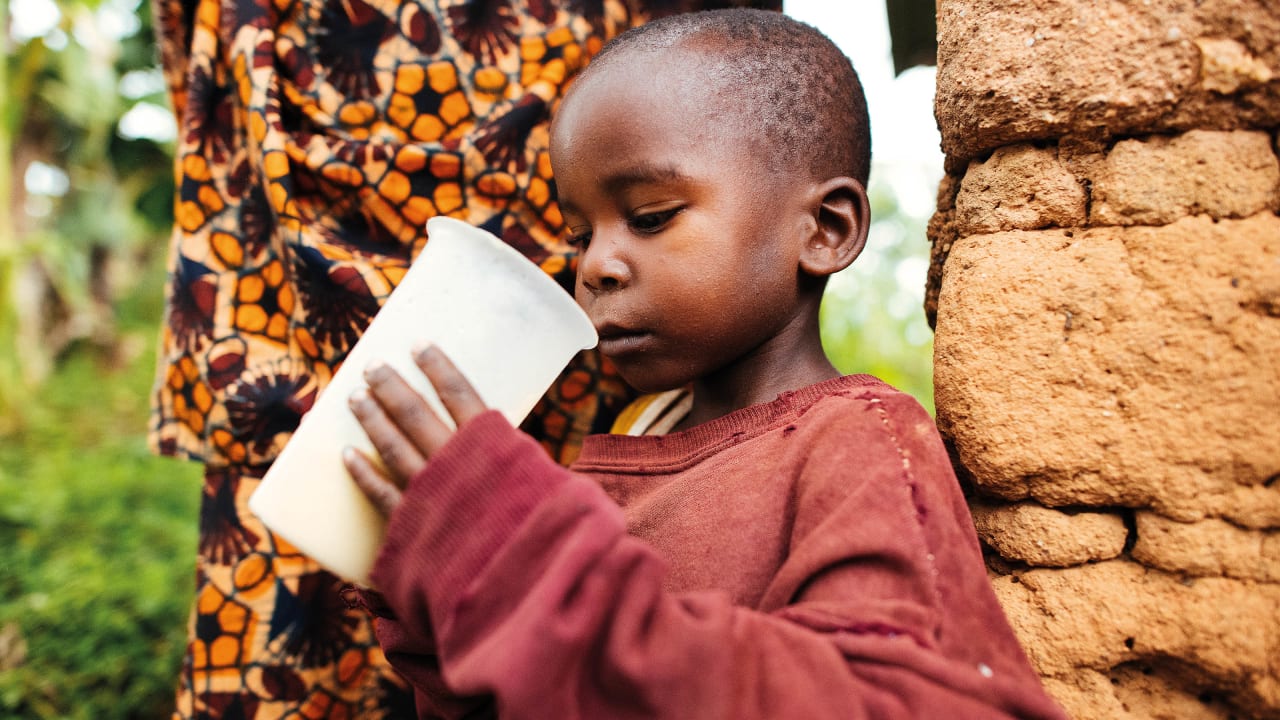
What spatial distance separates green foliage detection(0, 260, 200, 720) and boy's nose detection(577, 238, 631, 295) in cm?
210

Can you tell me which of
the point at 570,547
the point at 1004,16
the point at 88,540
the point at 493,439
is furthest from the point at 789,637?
the point at 88,540

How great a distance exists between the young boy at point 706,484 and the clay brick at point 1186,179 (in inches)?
14.2

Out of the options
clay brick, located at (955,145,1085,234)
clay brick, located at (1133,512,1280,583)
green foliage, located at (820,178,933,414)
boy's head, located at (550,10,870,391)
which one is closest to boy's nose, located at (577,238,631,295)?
boy's head, located at (550,10,870,391)

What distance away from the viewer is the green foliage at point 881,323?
4254 millimetres

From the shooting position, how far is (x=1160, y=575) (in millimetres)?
1027

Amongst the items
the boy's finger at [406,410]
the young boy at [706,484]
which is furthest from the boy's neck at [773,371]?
the boy's finger at [406,410]

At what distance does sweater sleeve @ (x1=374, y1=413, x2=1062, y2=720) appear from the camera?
29.8 inches

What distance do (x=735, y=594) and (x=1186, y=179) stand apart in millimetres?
745

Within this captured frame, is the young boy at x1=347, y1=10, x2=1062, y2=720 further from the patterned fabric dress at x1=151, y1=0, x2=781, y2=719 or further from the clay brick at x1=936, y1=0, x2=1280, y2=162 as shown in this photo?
the patterned fabric dress at x1=151, y1=0, x2=781, y2=719

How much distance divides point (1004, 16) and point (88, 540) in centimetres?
380

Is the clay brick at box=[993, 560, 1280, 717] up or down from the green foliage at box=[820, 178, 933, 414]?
up

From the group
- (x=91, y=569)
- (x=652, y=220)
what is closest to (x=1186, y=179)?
(x=652, y=220)

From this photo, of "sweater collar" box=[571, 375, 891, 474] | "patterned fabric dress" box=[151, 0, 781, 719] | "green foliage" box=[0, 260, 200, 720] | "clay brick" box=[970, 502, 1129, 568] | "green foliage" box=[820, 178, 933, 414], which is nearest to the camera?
"clay brick" box=[970, 502, 1129, 568]

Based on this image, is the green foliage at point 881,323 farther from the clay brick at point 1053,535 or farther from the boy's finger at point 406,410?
the boy's finger at point 406,410
